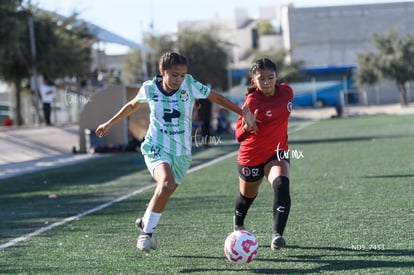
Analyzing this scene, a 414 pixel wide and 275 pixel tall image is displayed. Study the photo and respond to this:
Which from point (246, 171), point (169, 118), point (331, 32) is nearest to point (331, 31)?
point (331, 32)

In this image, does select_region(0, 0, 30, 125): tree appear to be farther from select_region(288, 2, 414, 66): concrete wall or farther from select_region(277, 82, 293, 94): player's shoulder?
select_region(288, 2, 414, 66): concrete wall

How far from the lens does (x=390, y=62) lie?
174 ft

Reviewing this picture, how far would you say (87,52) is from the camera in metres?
39.5

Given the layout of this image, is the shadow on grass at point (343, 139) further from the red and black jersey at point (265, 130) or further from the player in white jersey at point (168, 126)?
the player in white jersey at point (168, 126)

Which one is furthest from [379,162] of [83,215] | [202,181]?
[83,215]

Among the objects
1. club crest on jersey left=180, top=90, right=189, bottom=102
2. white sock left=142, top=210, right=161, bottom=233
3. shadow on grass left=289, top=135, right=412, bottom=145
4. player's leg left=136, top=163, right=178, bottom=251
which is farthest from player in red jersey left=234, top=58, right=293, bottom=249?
shadow on grass left=289, top=135, right=412, bottom=145

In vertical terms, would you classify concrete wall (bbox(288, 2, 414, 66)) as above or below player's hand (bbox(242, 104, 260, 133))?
above

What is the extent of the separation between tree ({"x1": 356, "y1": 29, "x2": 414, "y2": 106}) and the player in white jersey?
47.4m

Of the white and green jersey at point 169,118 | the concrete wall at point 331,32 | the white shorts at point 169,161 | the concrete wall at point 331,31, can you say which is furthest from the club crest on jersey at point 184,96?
the concrete wall at point 331,32

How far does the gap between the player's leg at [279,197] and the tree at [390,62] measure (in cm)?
4711

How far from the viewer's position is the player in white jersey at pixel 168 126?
718cm

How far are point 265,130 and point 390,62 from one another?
47.1 meters

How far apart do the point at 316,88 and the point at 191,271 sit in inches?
2029

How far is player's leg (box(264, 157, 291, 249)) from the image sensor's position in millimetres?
7109
